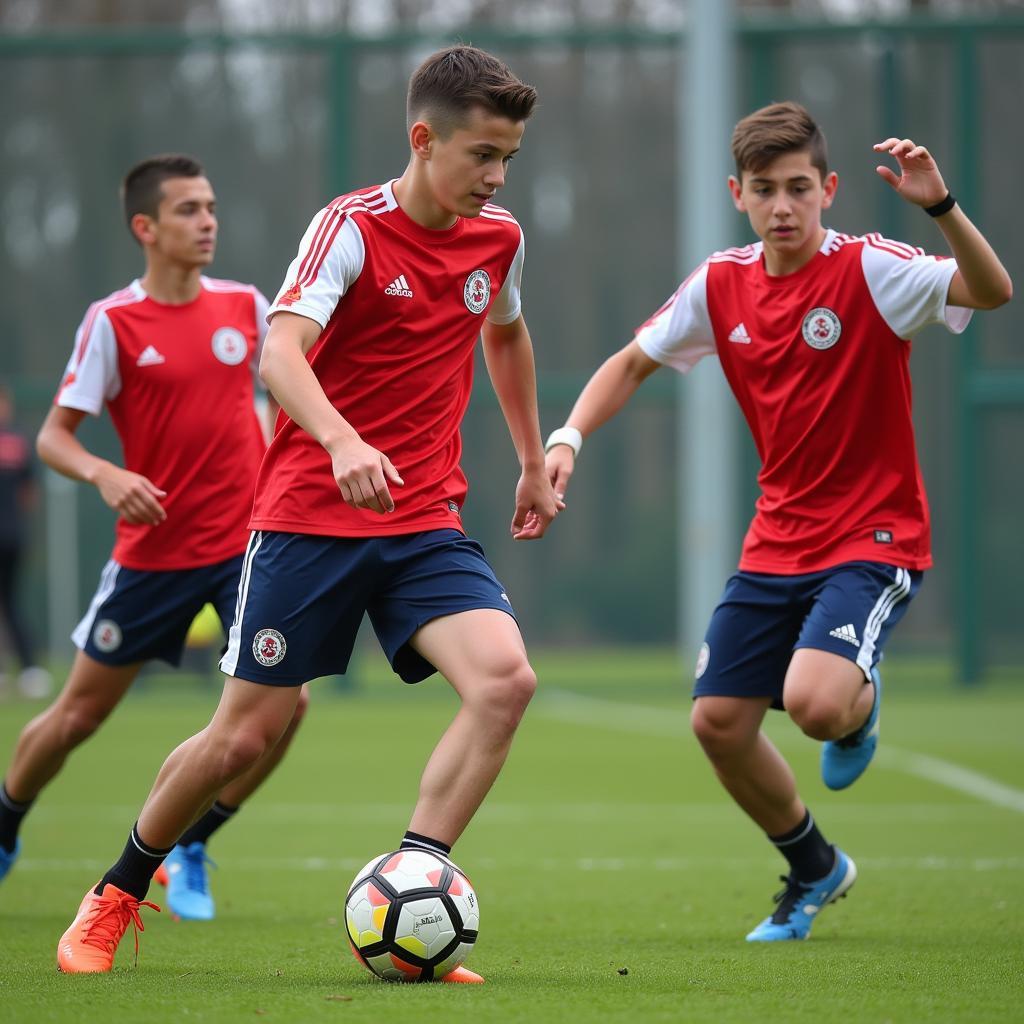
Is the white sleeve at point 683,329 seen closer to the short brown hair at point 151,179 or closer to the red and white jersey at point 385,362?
the red and white jersey at point 385,362

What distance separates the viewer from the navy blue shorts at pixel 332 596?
424 centimetres

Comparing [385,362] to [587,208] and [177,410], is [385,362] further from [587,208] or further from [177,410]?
[587,208]

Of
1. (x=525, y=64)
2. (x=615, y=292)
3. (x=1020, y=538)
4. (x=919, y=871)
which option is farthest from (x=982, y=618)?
(x=919, y=871)

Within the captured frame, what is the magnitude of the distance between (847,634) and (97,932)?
2276mm

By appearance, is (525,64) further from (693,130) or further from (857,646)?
(857,646)

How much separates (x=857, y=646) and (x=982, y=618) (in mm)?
10036

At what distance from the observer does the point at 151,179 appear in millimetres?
6203

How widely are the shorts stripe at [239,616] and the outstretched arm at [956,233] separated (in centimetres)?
196

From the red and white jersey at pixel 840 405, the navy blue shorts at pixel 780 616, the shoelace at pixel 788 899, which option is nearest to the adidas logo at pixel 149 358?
the red and white jersey at pixel 840 405

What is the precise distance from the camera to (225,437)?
598 centimetres

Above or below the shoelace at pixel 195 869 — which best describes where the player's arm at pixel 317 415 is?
above

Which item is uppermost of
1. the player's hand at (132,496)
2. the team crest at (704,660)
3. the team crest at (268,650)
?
the player's hand at (132,496)

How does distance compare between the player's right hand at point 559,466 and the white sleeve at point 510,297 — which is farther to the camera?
the player's right hand at point 559,466

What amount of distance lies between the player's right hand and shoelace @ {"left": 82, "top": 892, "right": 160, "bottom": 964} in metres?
1.68
